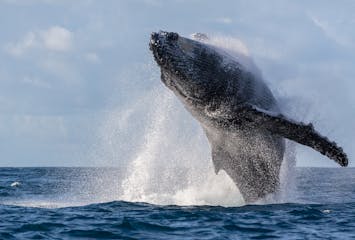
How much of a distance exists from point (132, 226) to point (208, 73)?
343 cm

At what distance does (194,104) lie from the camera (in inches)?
561

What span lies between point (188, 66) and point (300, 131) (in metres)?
2.59

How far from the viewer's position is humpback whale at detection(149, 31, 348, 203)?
1353 centimetres

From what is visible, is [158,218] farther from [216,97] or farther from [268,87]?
[268,87]

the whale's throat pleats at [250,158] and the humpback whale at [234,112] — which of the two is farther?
the whale's throat pleats at [250,158]

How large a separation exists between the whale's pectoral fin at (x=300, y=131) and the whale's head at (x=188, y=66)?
83 cm

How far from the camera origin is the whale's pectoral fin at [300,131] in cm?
1373

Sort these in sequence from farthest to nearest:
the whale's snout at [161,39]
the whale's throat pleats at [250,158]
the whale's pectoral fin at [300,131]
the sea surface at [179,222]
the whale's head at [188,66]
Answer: the whale's throat pleats at [250,158] → the whale's pectoral fin at [300,131] → the whale's head at [188,66] → the whale's snout at [161,39] → the sea surface at [179,222]

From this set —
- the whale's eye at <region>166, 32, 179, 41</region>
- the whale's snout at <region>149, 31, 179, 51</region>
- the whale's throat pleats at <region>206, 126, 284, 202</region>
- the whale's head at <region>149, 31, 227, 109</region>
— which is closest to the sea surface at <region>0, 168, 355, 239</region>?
the whale's throat pleats at <region>206, 126, 284, 202</region>

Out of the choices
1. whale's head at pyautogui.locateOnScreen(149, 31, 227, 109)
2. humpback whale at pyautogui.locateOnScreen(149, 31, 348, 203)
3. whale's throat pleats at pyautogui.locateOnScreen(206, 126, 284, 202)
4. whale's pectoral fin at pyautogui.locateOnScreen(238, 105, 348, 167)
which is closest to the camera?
whale's head at pyautogui.locateOnScreen(149, 31, 227, 109)

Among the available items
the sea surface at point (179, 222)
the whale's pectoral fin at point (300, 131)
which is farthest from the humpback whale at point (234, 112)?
the sea surface at point (179, 222)

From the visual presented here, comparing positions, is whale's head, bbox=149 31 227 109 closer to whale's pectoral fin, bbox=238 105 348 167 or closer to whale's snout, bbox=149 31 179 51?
whale's snout, bbox=149 31 179 51

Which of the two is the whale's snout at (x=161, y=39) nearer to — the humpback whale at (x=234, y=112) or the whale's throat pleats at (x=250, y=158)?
the humpback whale at (x=234, y=112)

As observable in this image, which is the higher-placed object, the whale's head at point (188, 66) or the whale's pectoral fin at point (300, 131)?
the whale's head at point (188, 66)
